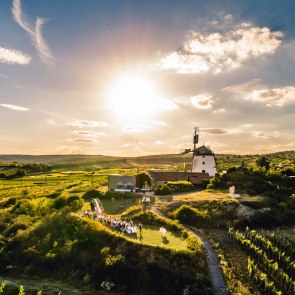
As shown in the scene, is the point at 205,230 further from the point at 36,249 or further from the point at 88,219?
the point at 36,249

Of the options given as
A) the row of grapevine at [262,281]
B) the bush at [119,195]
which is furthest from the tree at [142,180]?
the row of grapevine at [262,281]

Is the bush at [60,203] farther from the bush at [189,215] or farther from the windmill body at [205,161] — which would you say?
the windmill body at [205,161]

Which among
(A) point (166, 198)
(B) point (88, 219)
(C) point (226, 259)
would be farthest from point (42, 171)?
(C) point (226, 259)

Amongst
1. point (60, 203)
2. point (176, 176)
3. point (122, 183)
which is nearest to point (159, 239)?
point (60, 203)

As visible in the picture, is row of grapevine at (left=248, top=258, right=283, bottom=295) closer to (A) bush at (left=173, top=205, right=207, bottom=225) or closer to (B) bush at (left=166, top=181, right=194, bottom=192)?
(A) bush at (left=173, top=205, right=207, bottom=225)

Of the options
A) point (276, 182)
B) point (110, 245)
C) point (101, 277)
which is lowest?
point (101, 277)

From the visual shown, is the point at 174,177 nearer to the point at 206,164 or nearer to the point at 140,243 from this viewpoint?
the point at 206,164
